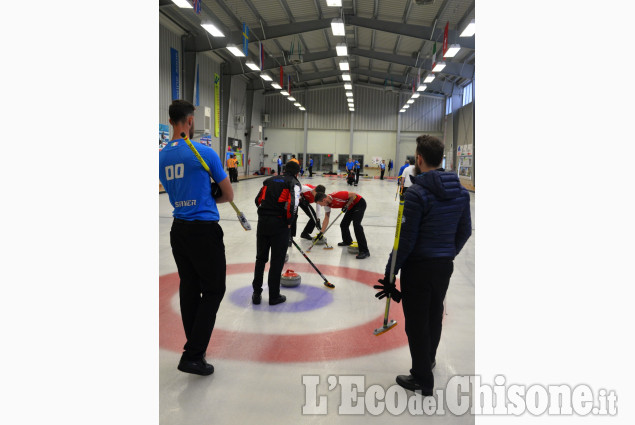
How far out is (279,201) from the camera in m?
4.27

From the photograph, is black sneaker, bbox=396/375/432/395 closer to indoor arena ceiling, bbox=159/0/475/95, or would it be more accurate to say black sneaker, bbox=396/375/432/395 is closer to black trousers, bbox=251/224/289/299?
black trousers, bbox=251/224/289/299

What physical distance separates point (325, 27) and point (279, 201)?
15469mm

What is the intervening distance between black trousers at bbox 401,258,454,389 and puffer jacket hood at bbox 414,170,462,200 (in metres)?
0.42

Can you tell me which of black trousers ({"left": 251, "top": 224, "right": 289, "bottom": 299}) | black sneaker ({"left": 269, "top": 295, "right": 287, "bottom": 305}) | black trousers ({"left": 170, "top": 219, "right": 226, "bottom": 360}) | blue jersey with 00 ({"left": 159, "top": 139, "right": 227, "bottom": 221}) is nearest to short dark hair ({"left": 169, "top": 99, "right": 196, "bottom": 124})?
blue jersey with 00 ({"left": 159, "top": 139, "right": 227, "bottom": 221})

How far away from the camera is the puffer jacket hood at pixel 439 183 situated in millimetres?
2598

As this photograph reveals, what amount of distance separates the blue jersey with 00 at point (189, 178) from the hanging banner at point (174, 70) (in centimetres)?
1704

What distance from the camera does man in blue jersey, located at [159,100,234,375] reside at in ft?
9.34

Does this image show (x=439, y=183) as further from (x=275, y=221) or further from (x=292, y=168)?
(x=292, y=168)

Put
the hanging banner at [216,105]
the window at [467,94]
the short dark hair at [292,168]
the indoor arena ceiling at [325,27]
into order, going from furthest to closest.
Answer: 1. the window at [467,94]
2. the hanging banner at [216,105]
3. the indoor arena ceiling at [325,27]
4. the short dark hair at [292,168]

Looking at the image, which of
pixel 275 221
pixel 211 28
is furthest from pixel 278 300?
pixel 211 28

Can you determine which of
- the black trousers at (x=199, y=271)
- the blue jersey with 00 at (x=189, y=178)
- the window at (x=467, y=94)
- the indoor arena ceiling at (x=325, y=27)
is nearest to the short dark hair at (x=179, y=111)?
the blue jersey with 00 at (x=189, y=178)

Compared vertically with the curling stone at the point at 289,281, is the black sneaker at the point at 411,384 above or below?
below

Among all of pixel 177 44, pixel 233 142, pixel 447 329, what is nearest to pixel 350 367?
pixel 447 329

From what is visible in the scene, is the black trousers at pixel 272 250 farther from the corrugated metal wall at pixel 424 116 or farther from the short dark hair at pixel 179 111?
the corrugated metal wall at pixel 424 116
